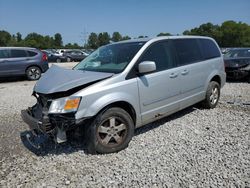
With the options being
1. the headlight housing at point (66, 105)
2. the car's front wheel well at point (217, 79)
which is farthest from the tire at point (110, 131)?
the car's front wheel well at point (217, 79)

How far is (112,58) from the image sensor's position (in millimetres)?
4535

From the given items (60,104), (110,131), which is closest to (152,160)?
(110,131)

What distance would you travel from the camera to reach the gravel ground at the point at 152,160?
314 centimetres

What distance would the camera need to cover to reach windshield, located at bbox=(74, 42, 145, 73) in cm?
420

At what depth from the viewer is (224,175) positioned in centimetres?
317

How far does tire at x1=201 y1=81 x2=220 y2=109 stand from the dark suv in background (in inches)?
363

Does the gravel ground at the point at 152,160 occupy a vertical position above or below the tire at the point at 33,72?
below

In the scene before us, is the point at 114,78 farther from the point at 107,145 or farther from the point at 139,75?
the point at 107,145

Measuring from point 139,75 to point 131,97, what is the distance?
0.41 metres

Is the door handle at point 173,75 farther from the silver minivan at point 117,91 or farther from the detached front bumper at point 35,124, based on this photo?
the detached front bumper at point 35,124

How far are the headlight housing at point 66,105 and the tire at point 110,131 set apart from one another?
0.38 meters

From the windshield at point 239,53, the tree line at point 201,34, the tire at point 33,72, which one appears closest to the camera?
the windshield at point 239,53

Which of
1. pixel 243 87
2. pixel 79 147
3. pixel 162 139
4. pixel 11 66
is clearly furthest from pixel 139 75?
pixel 11 66

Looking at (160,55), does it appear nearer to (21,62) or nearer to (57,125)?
(57,125)
